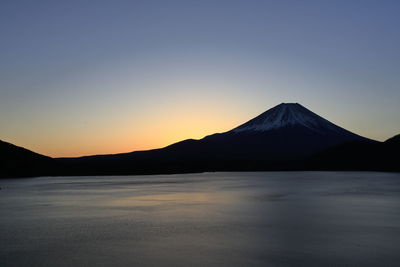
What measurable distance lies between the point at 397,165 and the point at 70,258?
157 meters

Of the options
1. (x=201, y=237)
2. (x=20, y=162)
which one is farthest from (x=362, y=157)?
(x=201, y=237)

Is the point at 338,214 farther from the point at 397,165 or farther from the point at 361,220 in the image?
the point at 397,165

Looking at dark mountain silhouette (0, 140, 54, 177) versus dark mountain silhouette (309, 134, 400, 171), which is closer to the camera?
dark mountain silhouette (0, 140, 54, 177)

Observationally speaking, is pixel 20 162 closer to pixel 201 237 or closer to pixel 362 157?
pixel 362 157

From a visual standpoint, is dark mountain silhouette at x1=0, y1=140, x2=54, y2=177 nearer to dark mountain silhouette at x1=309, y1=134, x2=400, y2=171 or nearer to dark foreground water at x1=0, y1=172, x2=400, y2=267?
dark foreground water at x1=0, y1=172, x2=400, y2=267

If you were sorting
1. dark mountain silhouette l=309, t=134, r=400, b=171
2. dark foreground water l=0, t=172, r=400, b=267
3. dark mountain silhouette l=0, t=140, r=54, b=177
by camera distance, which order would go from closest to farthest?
dark foreground water l=0, t=172, r=400, b=267, dark mountain silhouette l=0, t=140, r=54, b=177, dark mountain silhouette l=309, t=134, r=400, b=171

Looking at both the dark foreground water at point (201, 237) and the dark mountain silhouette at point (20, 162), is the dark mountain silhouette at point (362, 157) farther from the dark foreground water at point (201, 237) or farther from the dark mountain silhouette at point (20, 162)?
the dark foreground water at point (201, 237)

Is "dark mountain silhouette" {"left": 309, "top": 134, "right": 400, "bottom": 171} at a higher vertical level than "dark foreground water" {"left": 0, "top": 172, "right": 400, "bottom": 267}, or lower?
higher

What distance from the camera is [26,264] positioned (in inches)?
574

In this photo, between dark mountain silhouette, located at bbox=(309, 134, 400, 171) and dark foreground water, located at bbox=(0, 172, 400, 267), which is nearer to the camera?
dark foreground water, located at bbox=(0, 172, 400, 267)

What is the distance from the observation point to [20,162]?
13938 centimetres

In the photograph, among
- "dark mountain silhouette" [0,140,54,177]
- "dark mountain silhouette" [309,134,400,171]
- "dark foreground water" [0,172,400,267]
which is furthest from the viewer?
"dark mountain silhouette" [309,134,400,171]

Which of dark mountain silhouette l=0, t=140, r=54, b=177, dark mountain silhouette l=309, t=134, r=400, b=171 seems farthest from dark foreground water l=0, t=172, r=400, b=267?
dark mountain silhouette l=309, t=134, r=400, b=171

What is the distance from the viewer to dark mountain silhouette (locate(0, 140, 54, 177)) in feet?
424
